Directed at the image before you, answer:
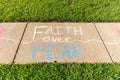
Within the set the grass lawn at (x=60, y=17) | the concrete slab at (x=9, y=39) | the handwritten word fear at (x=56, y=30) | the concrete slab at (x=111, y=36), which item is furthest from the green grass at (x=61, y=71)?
the handwritten word fear at (x=56, y=30)

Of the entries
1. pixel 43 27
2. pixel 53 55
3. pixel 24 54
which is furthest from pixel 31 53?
pixel 43 27

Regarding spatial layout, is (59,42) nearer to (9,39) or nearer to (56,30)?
(56,30)

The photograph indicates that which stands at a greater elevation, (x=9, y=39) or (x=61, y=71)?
(x=9, y=39)

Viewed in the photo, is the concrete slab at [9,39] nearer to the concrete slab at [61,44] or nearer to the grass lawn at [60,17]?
the concrete slab at [61,44]

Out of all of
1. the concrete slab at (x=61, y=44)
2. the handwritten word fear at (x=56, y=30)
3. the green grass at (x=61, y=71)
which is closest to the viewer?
the green grass at (x=61, y=71)

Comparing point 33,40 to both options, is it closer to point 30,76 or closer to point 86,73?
point 30,76

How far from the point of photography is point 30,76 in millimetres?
3816

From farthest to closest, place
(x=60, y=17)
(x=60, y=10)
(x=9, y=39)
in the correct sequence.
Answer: (x=60, y=10) < (x=60, y=17) < (x=9, y=39)

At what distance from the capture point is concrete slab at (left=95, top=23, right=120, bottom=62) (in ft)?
14.8

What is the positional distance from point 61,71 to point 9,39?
1638 mm

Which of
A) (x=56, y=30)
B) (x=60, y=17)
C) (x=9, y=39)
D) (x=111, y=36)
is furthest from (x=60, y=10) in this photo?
(x=9, y=39)

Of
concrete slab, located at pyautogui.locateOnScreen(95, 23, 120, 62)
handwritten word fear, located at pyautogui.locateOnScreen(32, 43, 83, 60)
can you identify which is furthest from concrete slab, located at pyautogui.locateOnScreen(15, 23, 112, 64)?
concrete slab, located at pyautogui.locateOnScreen(95, 23, 120, 62)

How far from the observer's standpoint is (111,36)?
16.6ft

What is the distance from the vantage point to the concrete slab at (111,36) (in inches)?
178
